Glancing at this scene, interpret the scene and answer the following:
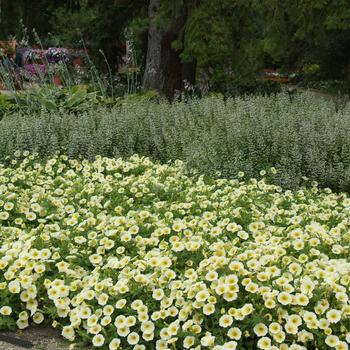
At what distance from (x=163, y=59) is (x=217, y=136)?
14.1ft

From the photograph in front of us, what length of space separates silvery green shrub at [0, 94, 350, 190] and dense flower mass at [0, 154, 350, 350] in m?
0.75

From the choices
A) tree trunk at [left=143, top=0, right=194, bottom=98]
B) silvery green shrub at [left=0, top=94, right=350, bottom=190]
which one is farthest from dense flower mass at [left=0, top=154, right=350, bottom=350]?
tree trunk at [left=143, top=0, right=194, bottom=98]

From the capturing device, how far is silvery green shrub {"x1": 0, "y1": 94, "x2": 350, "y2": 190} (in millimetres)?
5125

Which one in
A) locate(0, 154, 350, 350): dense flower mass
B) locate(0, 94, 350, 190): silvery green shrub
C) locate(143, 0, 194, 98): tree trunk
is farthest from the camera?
locate(143, 0, 194, 98): tree trunk

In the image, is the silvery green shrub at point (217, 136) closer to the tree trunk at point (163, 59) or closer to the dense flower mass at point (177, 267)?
the dense flower mass at point (177, 267)

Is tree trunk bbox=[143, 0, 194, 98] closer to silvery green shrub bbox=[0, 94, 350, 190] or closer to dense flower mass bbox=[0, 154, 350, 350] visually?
silvery green shrub bbox=[0, 94, 350, 190]

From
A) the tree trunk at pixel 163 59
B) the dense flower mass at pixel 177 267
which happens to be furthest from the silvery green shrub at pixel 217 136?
the tree trunk at pixel 163 59

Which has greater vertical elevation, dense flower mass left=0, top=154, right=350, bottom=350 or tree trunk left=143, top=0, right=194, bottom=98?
dense flower mass left=0, top=154, right=350, bottom=350

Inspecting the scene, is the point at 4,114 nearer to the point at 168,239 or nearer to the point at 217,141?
the point at 217,141

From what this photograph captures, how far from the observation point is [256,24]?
8.34 m

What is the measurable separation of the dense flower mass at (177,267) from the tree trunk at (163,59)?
5.44 metres

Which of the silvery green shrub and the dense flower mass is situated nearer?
the dense flower mass

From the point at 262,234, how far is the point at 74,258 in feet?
3.39

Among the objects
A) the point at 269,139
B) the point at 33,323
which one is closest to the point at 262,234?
the point at 33,323
